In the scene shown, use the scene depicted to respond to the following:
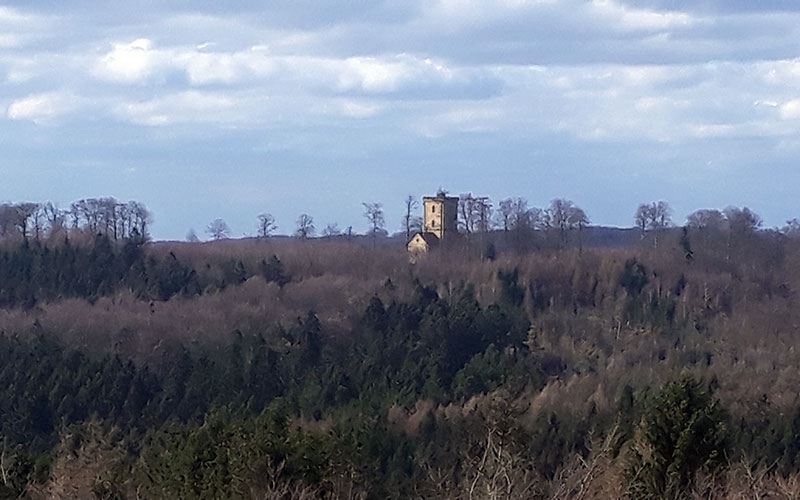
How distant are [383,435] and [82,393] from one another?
378 inches

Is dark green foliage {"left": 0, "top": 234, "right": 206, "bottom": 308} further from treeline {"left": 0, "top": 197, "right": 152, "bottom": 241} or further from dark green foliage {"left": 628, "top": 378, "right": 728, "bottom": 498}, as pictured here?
dark green foliage {"left": 628, "top": 378, "right": 728, "bottom": 498}

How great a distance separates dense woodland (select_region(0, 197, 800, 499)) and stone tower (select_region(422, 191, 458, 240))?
1232 mm

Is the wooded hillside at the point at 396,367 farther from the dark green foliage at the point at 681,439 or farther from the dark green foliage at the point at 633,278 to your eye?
the dark green foliage at the point at 633,278

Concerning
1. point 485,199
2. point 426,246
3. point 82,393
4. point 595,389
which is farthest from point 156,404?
point 485,199

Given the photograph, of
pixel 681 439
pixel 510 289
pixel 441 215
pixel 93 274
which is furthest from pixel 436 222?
pixel 681 439

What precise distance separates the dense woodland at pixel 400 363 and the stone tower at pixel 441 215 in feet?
4.04

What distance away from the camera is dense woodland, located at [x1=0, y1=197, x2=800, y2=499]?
1691 cm

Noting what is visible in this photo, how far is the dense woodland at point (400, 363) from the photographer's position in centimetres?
1691

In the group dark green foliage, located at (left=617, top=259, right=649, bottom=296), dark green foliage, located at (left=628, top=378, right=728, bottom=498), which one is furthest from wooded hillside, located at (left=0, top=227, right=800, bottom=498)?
dark green foliage, located at (left=617, top=259, right=649, bottom=296)

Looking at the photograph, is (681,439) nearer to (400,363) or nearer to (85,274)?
(400,363)

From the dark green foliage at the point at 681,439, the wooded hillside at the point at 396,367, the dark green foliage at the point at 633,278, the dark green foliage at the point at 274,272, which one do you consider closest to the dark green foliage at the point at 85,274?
the wooded hillside at the point at 396,367

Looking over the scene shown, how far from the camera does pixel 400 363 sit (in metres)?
41.2

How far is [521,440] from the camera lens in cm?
2073

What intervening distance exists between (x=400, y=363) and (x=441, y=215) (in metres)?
20.9
